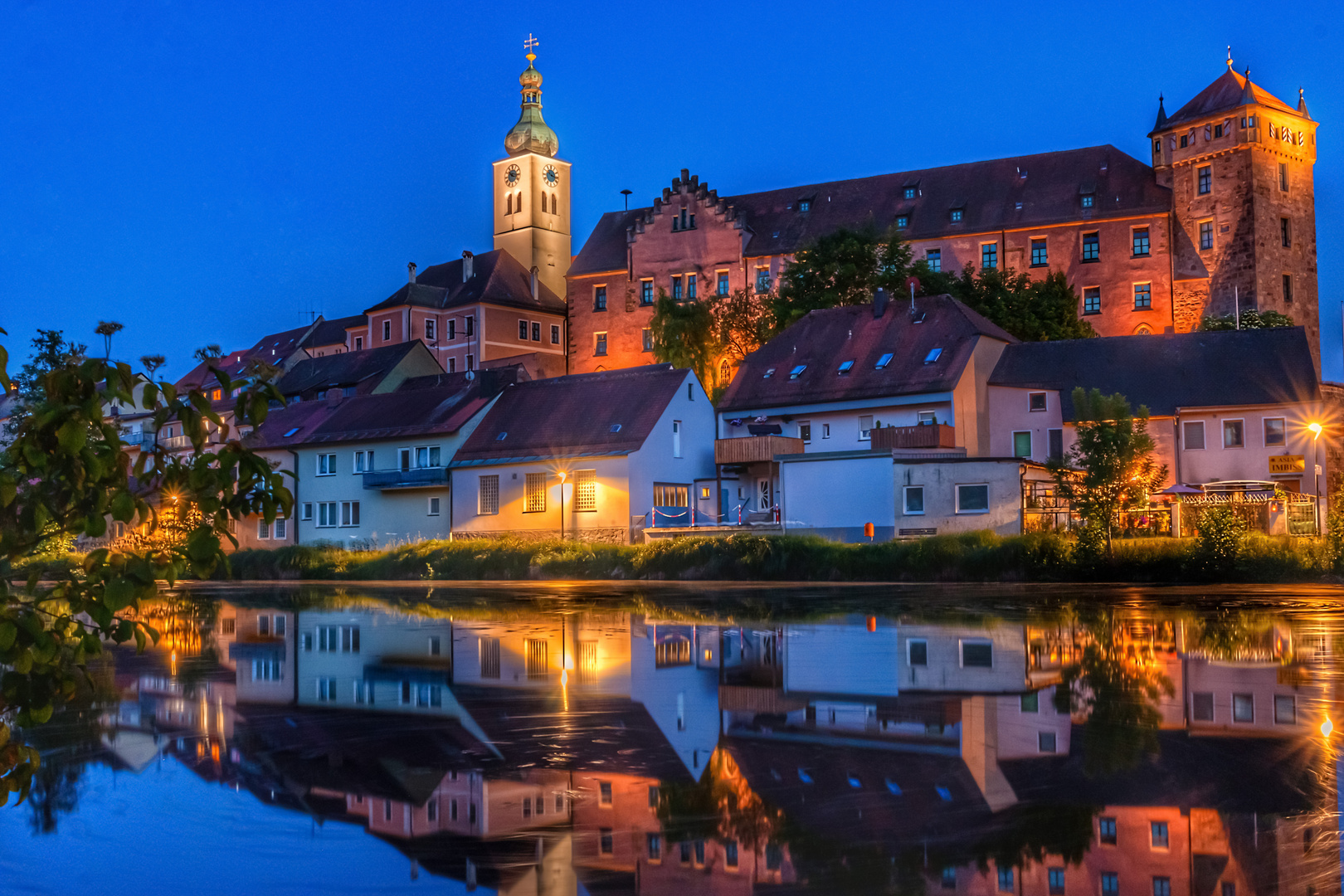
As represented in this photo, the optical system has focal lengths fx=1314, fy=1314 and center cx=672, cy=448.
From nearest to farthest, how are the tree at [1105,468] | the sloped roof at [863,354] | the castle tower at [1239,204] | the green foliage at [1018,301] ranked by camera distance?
the tree at [1105,468]
the sloped roof at [863,354]
the green foliage at [1018,301]
the castle tower at [1239,204]

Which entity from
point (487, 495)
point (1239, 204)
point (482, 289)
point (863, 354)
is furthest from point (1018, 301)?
point (482, 289)

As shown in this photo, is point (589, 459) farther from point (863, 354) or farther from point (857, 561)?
point (857, 561)

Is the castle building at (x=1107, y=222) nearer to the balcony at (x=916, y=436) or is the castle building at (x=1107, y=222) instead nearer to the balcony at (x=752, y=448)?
the balcony at (x=752, y=448)

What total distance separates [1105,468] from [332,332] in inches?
3481

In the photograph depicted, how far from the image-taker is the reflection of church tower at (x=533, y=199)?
114 m

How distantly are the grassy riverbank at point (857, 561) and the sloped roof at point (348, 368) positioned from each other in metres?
31.6

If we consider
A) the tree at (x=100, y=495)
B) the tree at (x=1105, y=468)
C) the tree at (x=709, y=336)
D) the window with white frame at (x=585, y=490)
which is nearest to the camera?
the tree at (x=100, y=495)

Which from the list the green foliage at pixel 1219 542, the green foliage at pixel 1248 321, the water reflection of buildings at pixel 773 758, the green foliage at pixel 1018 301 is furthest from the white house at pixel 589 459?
the water reflection of buildings at pixel 773 758

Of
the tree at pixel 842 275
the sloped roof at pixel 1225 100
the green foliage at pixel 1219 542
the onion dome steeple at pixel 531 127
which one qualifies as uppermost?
the onion dome steeple at pixel 531 127

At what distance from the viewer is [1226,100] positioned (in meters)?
75.6

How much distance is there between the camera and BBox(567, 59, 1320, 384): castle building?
73938mm

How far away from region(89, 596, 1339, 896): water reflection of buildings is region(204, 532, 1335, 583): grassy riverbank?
14.1 meters

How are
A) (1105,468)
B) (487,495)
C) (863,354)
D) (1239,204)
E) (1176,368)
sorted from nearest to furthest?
(1105,468) → (1176,368) → (487,495) → (863,354) → (1239,204)

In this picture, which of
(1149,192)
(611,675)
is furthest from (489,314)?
(611,675)
